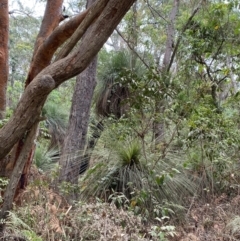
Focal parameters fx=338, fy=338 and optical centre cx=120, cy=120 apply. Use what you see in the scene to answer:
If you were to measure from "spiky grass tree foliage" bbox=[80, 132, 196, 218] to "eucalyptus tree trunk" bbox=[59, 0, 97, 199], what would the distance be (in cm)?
33

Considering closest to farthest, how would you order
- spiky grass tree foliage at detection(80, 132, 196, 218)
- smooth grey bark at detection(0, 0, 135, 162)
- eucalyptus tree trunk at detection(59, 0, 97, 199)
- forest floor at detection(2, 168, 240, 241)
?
smooth grey bark at detection(0, 0, 135, 162)
forest floor at detection(2, 168, 240, 241)
spiky grass tree foliage at detection(80, 132, 196, 218)
eucalyptus tree trunk at detection(59, 0, 97, 199)

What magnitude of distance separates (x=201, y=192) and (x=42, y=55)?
264 centimetres

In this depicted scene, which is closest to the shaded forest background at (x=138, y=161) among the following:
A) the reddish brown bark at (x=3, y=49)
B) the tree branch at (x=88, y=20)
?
the tree branch at (x=88, y=20)

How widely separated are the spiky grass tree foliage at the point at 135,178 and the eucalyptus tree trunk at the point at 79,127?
1.07 ft

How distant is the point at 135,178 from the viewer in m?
3.85

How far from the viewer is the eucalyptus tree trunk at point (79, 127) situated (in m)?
4.34

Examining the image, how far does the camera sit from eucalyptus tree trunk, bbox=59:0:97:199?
434 centimetres

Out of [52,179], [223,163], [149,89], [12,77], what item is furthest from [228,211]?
[12,77]

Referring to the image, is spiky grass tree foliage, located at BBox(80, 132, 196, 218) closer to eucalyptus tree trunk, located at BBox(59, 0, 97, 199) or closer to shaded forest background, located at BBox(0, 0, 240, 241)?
shaded forest background, located at BBox(0, 0, 240, 241)

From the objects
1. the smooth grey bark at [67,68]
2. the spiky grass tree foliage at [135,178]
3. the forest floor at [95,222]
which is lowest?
the forest floor at [95,222]

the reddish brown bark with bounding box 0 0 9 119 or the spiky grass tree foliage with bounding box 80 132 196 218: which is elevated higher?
the reddish brown bark with bounding box 0 0 9 119

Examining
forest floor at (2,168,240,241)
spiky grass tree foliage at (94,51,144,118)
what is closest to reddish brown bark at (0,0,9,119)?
forest floor at (2,168,240,241)

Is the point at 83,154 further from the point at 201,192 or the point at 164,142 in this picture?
the point at 201,192

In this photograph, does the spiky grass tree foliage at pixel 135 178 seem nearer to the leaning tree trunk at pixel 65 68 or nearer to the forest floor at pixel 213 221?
the forest floor at pixel 213 221
